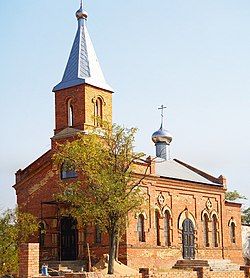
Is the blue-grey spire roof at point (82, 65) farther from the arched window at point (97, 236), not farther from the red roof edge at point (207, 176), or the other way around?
the red roof edge at point (207, 176)

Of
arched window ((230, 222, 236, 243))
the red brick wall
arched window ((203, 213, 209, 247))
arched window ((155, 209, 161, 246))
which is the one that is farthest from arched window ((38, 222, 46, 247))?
arched window ((230, 222, 236, 243))

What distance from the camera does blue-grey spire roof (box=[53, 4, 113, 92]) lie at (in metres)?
33.0

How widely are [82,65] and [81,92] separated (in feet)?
5.73

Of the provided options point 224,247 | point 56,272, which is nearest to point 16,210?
point 56,272

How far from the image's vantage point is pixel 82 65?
3347 centimetres

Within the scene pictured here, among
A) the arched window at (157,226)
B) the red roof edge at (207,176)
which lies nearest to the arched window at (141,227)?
the arched window at (157,226)

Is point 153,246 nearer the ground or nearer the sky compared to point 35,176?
nearer the ground

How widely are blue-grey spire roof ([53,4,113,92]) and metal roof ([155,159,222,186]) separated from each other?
5.83 meters

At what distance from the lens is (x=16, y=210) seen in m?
29.6

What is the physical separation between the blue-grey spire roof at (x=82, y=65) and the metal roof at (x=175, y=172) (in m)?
5.83

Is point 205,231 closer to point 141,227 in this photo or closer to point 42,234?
point 141,227

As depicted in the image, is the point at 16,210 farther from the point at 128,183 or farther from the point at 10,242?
the point at 128,183

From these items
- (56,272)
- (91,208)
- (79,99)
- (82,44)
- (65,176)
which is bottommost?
(56,272)

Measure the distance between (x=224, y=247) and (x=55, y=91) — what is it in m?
14.3
